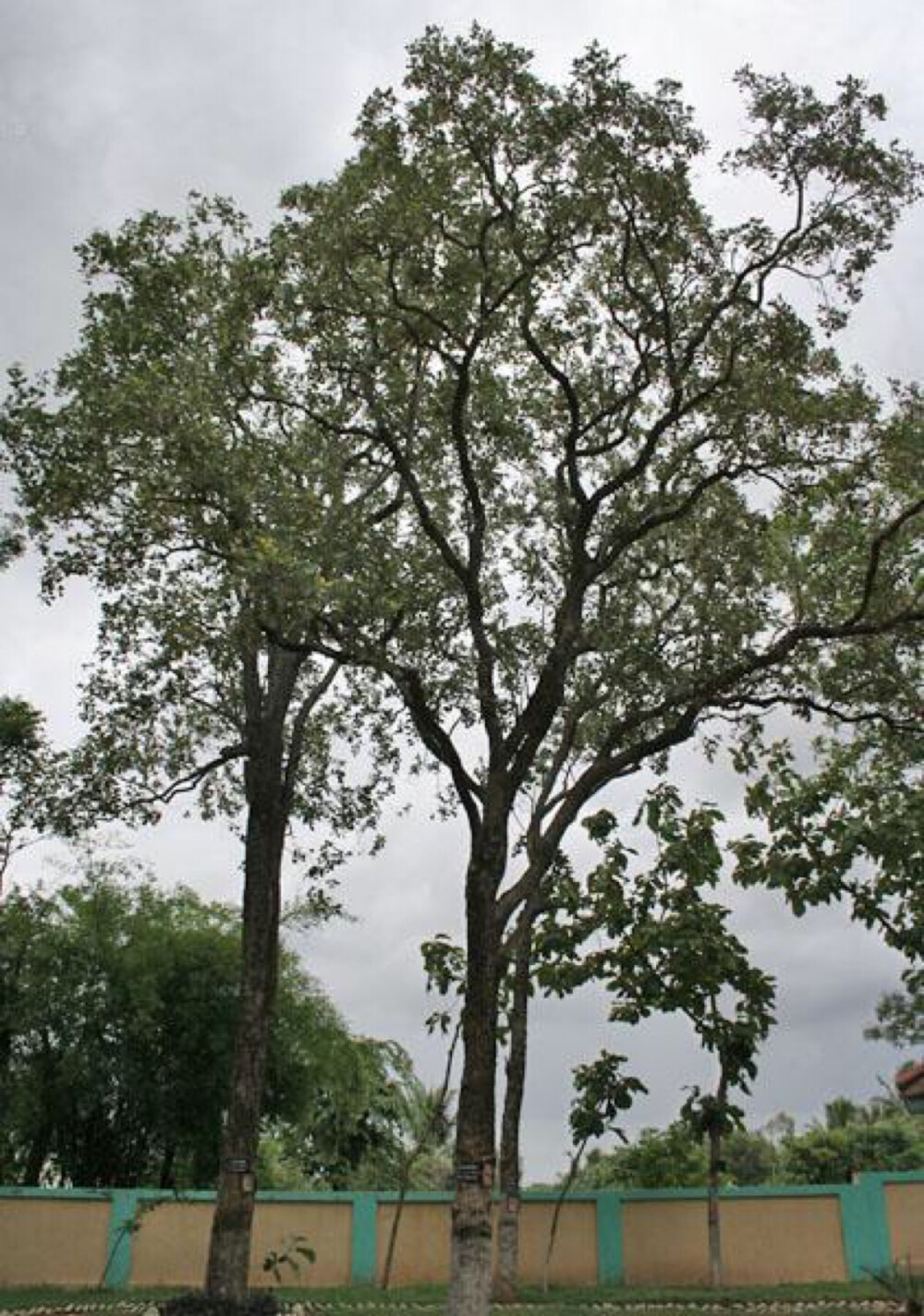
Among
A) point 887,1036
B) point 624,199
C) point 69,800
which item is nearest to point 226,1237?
point 69,800

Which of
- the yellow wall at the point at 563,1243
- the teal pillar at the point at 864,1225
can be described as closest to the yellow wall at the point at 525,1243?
the yellow wall at the point at 563,1243

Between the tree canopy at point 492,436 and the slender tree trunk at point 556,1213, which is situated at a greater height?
the tree canopy at point 492,436

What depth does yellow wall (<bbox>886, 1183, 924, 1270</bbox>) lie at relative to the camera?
16.1m

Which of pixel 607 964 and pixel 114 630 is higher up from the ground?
Result: pixel 114 630

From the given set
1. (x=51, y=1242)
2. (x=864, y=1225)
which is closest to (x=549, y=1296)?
(x=864, y=1225)

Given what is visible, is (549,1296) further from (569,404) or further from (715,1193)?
(569,404)

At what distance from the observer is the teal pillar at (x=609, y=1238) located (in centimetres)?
1686

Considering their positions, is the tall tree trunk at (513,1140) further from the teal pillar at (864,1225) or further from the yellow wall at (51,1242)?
the yellow wall at (51,1242)

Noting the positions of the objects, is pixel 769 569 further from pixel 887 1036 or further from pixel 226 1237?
pixel 887 1036

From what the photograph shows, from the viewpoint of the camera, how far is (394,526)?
14078 mm

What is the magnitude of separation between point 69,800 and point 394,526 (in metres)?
5.04

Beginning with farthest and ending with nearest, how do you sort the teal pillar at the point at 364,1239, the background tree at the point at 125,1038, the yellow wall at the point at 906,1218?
the background tree at the point at 125,1038
the teal pillar at the point at 364,1239
the yellow wall at the point at 906,1218

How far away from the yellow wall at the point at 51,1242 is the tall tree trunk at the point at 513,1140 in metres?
5.83

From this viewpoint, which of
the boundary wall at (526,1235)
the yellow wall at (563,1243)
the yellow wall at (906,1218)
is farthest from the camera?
the yellow wall at (563,1243)
